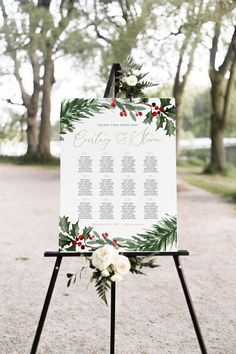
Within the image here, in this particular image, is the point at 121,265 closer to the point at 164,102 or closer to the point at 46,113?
the point at 164,102

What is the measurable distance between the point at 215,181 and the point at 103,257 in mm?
11538

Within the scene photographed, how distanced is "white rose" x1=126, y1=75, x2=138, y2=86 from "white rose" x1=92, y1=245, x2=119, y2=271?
0.77 metres

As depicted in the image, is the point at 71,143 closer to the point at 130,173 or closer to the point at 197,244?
the point at 130,173

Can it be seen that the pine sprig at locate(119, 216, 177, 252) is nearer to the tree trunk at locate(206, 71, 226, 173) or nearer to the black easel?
the black easel

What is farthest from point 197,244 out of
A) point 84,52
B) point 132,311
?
point 84,52

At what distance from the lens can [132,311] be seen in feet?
12.9

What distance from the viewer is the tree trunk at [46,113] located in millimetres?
18859

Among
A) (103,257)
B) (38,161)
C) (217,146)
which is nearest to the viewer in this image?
(103,257)

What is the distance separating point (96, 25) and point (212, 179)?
6084 mm

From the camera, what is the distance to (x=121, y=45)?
15219mm

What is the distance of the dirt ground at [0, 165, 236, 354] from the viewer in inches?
131

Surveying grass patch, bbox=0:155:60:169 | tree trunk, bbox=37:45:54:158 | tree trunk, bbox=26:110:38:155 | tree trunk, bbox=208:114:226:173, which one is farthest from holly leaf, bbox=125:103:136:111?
tree trunk, bbox=26:110:38:155

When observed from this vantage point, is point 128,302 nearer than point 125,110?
No

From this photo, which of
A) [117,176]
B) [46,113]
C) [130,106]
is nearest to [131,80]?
[130,106]
